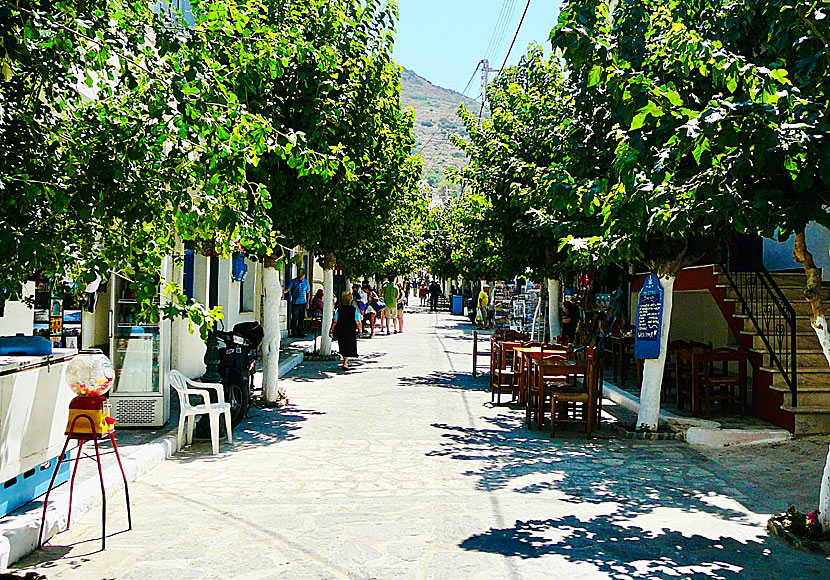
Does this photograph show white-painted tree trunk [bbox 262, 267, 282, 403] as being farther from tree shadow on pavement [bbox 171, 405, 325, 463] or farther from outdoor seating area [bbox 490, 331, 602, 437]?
outdoor seating area [bbox 490, 331, 602, 437]

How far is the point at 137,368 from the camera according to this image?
400 inches

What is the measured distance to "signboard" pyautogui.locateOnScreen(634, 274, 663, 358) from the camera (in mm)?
10617

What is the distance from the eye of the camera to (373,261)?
3073cm

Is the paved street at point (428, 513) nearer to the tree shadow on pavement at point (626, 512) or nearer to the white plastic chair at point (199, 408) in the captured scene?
the tree shadow on pavement at point (626, 512)

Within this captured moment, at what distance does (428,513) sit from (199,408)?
3853 millimetres

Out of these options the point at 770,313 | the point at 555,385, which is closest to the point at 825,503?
the point at 555,385

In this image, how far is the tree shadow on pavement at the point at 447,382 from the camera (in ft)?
53.8

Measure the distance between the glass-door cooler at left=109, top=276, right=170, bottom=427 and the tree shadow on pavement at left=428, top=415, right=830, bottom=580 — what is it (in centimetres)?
368

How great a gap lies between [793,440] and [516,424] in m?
3.81

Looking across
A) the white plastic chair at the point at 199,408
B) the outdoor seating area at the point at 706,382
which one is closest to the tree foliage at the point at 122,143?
the white plastic chair at the point at 199,408

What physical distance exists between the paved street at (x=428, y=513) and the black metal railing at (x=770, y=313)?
1.94m

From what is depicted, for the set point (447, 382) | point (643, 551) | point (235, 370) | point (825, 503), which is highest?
point (235, 370)

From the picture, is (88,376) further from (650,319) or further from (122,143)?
(650,319)

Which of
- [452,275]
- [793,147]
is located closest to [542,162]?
[793,147]
